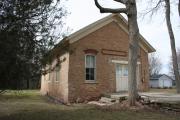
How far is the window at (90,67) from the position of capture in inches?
853

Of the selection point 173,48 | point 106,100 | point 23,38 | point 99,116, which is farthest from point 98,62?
point 23,38

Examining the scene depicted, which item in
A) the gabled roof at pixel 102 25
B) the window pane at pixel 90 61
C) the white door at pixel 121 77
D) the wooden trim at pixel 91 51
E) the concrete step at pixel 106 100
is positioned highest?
the gabled roof at pixel 102 25

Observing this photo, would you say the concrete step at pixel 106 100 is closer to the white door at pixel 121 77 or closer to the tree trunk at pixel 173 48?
the white door at pixel 121 77

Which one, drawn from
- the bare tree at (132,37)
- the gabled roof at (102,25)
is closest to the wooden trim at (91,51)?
the gabled roof at (102,25)

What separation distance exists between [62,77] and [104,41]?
13.5 feet

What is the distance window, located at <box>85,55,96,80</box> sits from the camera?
21.7 metres

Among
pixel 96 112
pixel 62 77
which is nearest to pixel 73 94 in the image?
pixel 62 77

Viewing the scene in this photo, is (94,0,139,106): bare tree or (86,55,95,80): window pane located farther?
(86,55,95,80): window pane

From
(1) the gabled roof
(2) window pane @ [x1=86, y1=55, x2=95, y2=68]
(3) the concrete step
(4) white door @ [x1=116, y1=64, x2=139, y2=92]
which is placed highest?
(1) the gabled roof

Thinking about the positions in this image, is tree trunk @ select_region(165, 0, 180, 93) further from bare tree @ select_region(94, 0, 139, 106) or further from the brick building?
bare tree @ select_region(94, 0, 139, 106)

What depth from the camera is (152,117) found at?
1233 centimetres

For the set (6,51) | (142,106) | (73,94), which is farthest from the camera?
(73,94)

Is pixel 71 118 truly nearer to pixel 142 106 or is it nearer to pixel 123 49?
pixel 142 106

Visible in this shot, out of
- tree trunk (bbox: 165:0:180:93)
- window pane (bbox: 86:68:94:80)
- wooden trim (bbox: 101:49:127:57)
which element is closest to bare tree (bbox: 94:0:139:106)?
window pane (bbox: 86:68:94:80)
